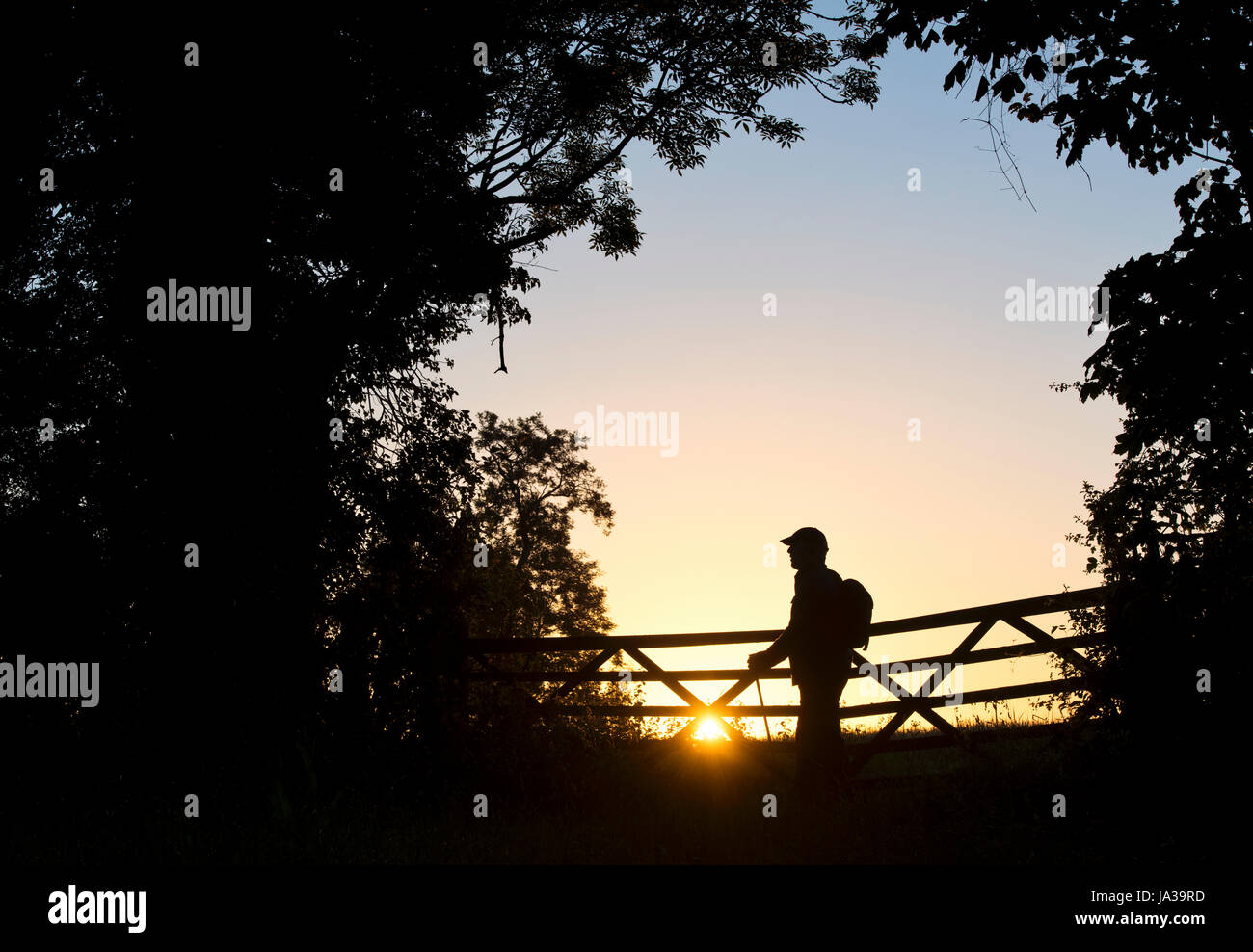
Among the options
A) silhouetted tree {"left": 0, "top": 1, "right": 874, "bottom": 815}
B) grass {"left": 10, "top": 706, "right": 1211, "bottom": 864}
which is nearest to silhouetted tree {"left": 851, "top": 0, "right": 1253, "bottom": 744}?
grass {"left": 10, "top": 706, "right": 1211, "bottom": 864}

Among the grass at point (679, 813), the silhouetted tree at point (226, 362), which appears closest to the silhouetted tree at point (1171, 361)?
the grass at point (679, 813)

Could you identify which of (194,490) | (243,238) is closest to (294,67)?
(243,238)

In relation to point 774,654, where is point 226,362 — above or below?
above

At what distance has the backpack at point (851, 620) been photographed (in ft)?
28.1

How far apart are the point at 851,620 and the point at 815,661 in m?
0.48

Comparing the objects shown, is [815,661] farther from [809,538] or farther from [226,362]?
[226,362]

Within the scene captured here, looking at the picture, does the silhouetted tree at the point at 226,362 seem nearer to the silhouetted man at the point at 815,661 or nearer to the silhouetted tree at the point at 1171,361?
the silhouetted man at the point at 815,661

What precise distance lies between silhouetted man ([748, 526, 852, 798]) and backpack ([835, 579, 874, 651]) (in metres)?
0.04

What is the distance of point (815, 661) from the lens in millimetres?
8617

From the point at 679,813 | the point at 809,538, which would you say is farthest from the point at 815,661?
the point at 679,813

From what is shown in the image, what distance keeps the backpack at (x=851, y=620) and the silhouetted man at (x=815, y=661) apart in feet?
0.15

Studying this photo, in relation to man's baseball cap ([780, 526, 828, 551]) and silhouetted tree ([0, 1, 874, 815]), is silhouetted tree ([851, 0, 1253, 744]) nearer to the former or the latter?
man's baseball cap ([780, 526, 828, 551])
